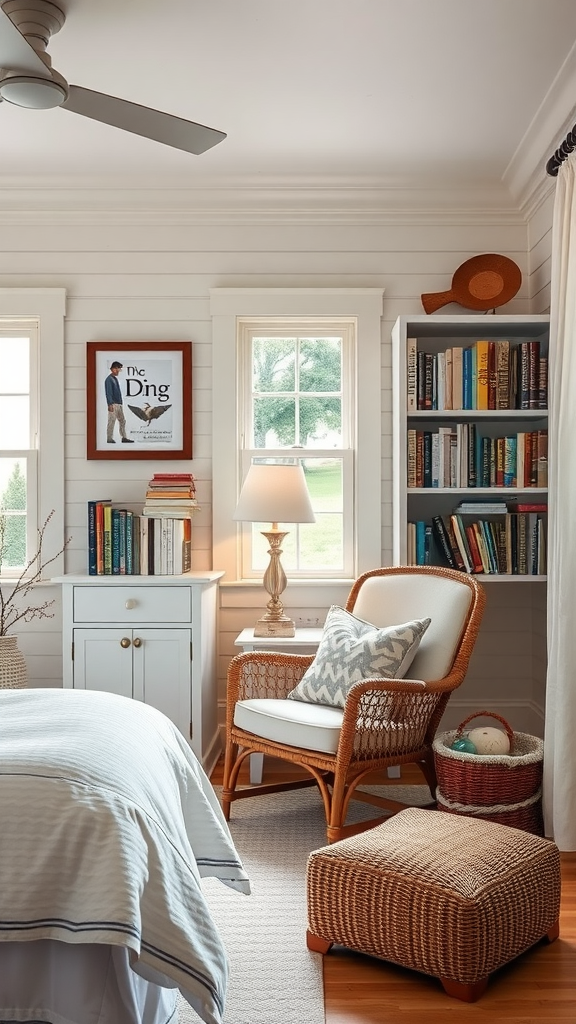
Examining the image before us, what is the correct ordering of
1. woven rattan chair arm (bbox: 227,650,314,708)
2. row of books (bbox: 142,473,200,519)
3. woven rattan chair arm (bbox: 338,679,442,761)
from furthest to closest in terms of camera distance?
row of books (bbox: 142,473,200,519)
woven rattan chair arm (bbox: 227,650,314,708)
woven rattan chair arm (bbox: 338,679,442,761)

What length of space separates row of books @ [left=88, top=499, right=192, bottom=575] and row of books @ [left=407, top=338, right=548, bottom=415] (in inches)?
48.6

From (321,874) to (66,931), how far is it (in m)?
1.02

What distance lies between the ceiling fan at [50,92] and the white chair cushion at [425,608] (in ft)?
6.26

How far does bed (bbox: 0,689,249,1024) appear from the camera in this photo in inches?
62.9

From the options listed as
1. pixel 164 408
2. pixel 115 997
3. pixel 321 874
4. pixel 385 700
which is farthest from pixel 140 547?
pixel 115 997

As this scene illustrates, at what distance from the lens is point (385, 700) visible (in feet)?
10.5

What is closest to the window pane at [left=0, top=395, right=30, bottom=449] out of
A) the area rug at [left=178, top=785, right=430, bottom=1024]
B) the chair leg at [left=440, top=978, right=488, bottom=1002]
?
the area rug at [left=178, top=785, right=430, bottom=1024]

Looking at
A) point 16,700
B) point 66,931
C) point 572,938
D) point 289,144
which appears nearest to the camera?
point 66,931

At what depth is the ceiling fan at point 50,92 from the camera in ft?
7.57

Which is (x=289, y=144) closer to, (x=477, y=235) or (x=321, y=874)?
(x=477, y=235)

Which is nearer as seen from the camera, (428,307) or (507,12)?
(507,12)

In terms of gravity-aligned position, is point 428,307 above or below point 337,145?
below

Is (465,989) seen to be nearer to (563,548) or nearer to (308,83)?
(563,548)

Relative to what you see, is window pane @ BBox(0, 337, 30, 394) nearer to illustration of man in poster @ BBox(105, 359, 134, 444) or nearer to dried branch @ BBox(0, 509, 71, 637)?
illustration of man in poster @ BBox(105, 359, 134, 444)
